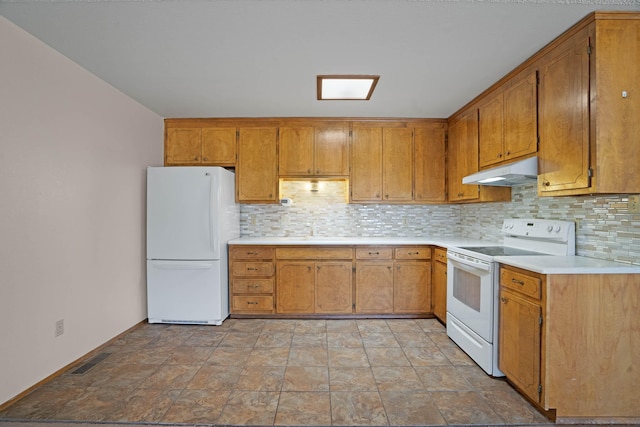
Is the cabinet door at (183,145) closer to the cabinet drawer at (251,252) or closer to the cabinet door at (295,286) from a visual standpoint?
the cabinet drawer at (251,252)

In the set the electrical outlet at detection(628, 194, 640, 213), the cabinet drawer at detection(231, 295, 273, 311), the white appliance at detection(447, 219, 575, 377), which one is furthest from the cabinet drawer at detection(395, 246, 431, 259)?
the electrical outlet at detection(628, 194, 640, 213)

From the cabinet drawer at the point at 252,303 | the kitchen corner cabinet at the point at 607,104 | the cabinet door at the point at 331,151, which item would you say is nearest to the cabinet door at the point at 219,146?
the cabinet door at the point at 331,151

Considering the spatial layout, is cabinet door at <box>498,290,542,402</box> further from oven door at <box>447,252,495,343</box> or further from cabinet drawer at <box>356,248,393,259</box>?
cabinet drawer at <box>356,248,393,259</box>

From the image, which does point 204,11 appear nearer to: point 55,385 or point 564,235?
point 55,385

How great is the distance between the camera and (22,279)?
1943 mm

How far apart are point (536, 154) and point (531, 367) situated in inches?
56.3

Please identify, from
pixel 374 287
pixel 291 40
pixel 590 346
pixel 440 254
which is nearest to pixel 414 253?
pixel 440 254

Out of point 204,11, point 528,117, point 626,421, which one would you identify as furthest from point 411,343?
point 204,11

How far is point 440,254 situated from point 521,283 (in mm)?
1300

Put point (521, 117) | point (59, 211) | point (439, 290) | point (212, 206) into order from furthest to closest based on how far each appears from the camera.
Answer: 1. point (439, 290)
2. point (212, 206)
3. point (521, 117)
4. point (59, 211)

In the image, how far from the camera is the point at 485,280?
2.23 m

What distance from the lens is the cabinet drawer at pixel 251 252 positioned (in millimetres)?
3373

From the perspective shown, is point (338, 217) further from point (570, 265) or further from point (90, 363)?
point (90, 363)

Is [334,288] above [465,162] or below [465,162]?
below
